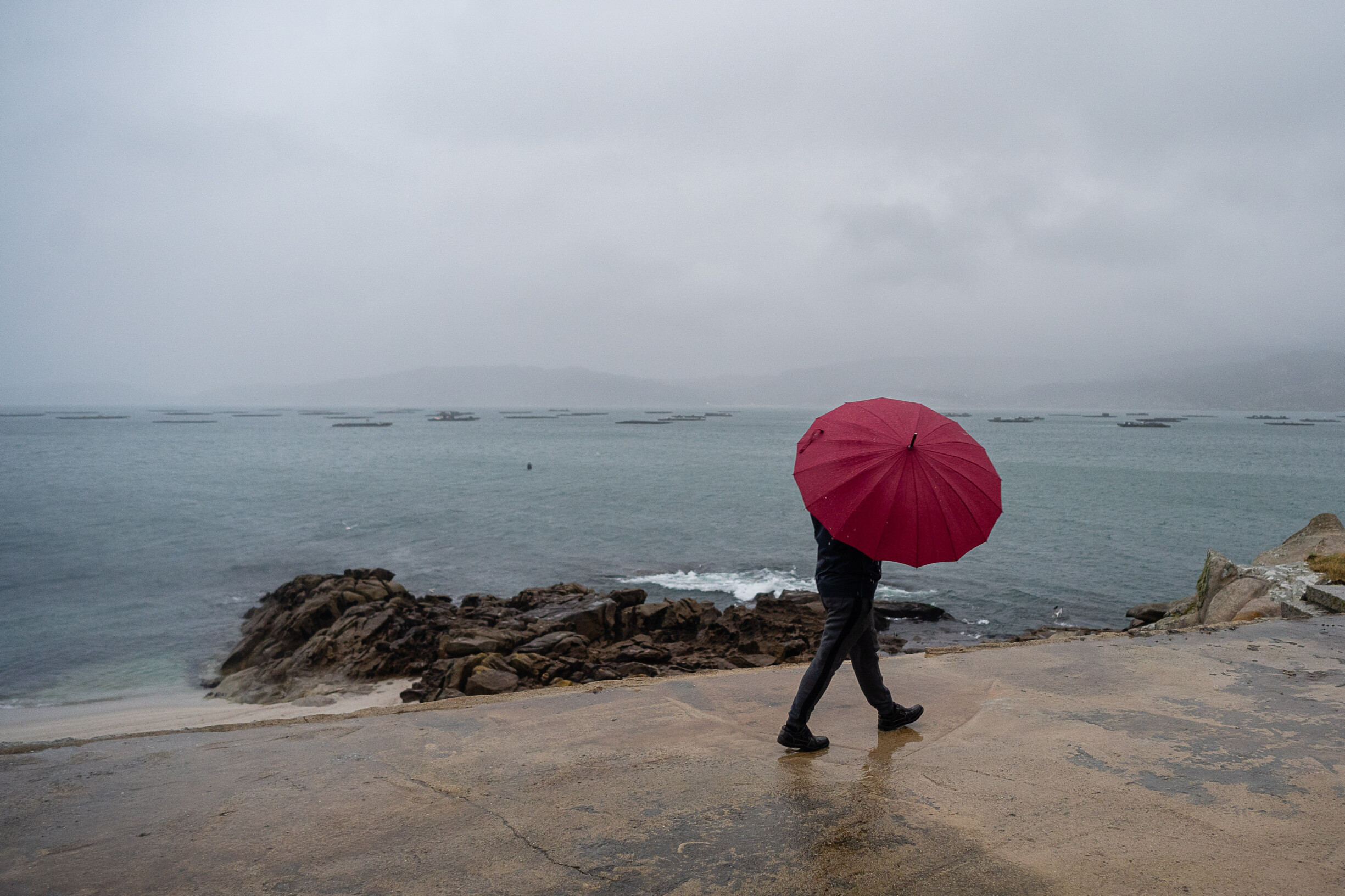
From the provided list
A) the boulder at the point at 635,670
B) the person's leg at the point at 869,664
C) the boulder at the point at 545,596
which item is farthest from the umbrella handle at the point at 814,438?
the boulder at the point at 545,596

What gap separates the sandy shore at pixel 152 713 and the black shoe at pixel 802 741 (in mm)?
8380

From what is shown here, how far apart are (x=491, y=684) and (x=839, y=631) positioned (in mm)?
6040

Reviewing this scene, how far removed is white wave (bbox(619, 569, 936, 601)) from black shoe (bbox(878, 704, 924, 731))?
15746 mm

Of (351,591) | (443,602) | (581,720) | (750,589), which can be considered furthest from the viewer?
(750,589)

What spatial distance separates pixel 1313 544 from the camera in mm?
12383

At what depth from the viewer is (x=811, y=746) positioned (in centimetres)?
499

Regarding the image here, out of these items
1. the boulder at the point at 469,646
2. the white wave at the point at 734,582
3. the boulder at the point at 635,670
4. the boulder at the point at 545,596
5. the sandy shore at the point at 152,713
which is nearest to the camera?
the boulder at the point at 635,670

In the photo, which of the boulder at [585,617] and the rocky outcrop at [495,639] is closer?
the rocky outcrop at [495,639]

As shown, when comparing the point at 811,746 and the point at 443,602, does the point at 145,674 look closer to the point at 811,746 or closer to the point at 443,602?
the point at 443,602

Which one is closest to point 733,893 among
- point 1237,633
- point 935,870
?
point 935,870

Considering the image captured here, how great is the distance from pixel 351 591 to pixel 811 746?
1618 centimetres

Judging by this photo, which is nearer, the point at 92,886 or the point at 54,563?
the point at 92,886

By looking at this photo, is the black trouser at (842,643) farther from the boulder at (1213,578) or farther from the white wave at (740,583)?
the white wave at (740,583)

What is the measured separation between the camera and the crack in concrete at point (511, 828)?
3.52 meters
